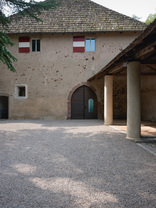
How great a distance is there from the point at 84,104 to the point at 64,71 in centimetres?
281

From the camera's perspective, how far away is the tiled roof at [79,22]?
12984 millimetres

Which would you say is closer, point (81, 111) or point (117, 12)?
point (81, 111)

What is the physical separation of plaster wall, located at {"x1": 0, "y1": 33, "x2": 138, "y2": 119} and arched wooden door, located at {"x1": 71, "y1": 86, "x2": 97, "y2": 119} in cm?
46

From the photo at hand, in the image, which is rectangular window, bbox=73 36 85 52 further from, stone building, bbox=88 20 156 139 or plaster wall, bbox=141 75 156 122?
plaster wall, bbox=141 75 156 122

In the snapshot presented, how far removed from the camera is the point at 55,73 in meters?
13.2

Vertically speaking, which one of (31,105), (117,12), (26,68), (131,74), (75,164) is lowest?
(75,164)

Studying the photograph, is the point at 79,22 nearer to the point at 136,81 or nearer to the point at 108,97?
the point at 108,97

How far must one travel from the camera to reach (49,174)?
10.0ft

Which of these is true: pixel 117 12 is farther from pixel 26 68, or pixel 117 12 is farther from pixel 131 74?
pixel 131 74

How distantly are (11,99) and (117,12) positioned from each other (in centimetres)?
1065

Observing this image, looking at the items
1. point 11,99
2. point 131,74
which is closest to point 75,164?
point 131,74

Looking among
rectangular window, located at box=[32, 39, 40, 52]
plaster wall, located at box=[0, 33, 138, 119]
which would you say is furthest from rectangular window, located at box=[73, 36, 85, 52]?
rectangular window, located at box=[32, 39, 40, 52]

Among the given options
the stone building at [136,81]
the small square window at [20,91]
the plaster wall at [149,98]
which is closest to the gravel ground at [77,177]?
the stone building at [136,81]

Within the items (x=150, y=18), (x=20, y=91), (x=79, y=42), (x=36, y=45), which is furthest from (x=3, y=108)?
(x=150, y=18)
